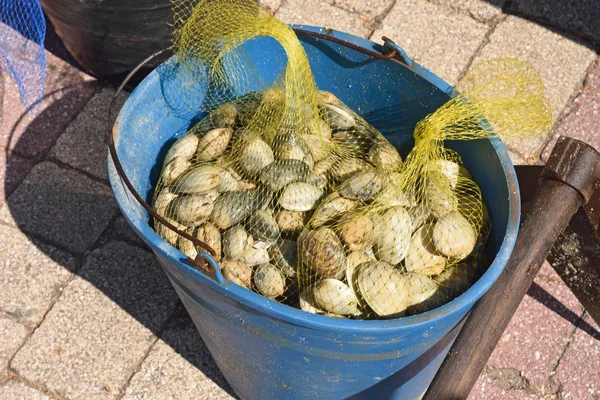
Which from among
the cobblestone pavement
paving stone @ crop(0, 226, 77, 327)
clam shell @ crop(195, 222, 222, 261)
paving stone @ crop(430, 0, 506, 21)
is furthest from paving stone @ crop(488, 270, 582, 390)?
paving stone @ crop(0, 226, 77, 327)

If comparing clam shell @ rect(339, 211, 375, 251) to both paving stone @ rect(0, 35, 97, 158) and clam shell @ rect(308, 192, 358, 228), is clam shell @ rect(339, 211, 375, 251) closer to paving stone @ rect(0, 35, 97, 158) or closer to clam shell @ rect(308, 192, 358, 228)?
clam shell @ rect(308, 192, 358, 228)

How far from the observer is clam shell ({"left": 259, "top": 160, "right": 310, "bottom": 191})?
2031 mm

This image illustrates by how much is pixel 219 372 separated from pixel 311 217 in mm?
853

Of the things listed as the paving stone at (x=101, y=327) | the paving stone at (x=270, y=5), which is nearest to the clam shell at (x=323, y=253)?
the paving stone at (x=101, y=327)

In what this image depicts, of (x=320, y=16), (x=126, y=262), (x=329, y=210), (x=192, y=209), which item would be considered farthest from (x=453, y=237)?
(x=320, y=16)

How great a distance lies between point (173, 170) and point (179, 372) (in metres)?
0.85

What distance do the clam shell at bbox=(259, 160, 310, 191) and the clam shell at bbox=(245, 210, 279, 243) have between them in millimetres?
107

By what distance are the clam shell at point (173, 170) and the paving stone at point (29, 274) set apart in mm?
882

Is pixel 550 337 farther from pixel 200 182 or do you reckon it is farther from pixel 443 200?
pixel 200 182

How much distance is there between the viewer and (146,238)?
1711 millimetres

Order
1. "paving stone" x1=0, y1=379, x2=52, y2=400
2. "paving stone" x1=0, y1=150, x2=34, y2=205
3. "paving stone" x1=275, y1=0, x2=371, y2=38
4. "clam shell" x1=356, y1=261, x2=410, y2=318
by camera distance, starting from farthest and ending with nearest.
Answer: "paving stone" x1=275, y1=0, x2=371, y2=38 → "paving stone" x1=0, y1=150, x2=34, y2=205 → "paving stone" x1=0, y1=379, x2=52, y2=400 → "clam shell" x1=356, y1=261, x2=410, y2=318

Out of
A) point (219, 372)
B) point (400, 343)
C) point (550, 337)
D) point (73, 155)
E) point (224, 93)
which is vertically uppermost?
point (224, 93)

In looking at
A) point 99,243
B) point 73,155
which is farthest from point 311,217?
point 73,155

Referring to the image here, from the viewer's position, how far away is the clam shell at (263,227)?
1.95 m
